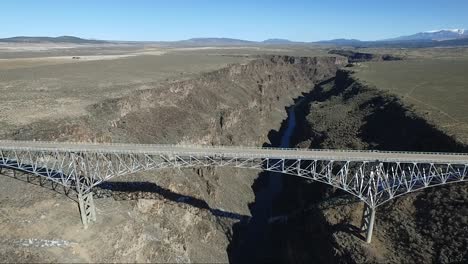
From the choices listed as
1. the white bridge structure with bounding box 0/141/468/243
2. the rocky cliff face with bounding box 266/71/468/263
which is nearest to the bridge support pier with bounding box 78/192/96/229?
the white bridge structure with bounding box 0/141/468/243

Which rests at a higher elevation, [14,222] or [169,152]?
[169,152]

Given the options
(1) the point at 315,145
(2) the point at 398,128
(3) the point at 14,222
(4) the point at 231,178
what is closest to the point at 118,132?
(4) the point at 231,178

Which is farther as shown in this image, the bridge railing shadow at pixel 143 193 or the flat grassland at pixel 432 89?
the flat grassland at pixel 432 89

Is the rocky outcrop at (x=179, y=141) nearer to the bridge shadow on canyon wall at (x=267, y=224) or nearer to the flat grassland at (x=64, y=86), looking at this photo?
the bridge shadow on canyon wall at (x=267, y=224)

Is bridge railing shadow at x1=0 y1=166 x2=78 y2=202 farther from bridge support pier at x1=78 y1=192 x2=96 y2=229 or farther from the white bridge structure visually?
bridge support pier at x1=78 y1=192 x2=96 y2=229

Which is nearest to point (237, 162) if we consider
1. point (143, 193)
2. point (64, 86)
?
point (143, 193)

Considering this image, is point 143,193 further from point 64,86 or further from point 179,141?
point 64,86

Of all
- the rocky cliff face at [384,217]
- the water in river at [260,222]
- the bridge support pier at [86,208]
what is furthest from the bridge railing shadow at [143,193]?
the rocky cliff face at [384,217]

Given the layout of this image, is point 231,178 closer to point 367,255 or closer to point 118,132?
point 118,132
